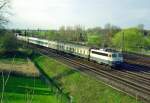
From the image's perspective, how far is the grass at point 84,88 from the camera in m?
36.1

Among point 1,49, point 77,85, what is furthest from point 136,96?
point 1,49

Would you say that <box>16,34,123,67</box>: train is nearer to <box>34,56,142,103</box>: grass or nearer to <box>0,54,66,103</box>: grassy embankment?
<box>34,56,142,103</box>: grass

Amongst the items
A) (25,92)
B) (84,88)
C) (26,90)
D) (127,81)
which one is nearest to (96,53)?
(84,88)

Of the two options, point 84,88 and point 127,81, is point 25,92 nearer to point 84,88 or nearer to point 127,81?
point 84,88

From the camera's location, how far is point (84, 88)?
42719 mm

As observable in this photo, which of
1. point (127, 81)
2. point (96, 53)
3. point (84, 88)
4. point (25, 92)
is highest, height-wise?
point (96, 53)

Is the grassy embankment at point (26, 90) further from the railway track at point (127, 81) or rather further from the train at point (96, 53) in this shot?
the train at point (96, 53)

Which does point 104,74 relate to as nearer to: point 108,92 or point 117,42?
point 108,92

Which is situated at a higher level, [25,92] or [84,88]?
[84,88]

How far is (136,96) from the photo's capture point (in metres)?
33.2

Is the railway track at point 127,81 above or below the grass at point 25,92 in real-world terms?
above

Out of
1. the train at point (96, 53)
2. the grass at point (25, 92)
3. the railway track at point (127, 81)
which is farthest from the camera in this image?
the train at point (96, 53)

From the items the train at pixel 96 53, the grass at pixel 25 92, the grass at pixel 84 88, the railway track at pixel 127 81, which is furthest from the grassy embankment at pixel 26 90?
the train at pixel 96 53

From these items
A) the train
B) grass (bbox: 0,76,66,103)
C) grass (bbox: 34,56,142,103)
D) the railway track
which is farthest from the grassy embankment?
the train
